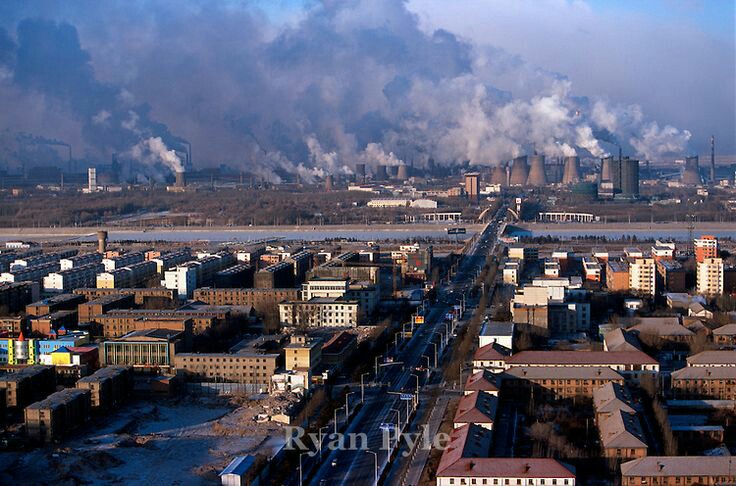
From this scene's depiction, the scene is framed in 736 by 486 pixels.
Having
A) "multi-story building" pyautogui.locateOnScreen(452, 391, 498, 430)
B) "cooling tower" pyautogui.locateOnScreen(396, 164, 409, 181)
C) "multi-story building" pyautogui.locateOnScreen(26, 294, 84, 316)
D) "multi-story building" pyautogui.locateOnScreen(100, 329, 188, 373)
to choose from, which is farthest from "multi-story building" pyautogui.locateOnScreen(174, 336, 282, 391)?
"cooling tower" pyautogui.locateOnScreen(396, 164, 409, 181)

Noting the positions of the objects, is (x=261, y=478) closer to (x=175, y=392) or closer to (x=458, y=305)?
(x=175, y=392)

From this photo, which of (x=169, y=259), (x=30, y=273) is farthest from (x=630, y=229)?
(x=30, y=273)

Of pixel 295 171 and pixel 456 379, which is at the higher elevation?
pixel 295 171

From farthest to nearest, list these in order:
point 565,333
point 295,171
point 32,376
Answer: point 295,171, point 565,333, point 32,376

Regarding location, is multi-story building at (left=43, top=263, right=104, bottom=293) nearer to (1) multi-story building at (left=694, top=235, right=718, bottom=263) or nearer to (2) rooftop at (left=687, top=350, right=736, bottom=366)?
(1) multi-story building at (left=694, top=235, right=718, bottom=263)

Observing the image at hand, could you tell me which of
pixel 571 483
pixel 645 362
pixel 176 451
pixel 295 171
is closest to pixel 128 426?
pixel 176 451

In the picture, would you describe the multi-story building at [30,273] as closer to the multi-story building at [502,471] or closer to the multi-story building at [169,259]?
the multi-story building at [169,259]
